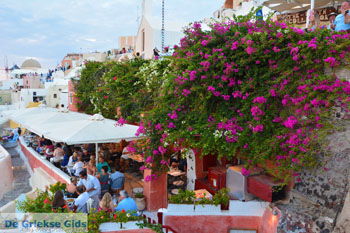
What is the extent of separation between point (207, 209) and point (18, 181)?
12.9 m

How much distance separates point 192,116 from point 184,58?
173 cm

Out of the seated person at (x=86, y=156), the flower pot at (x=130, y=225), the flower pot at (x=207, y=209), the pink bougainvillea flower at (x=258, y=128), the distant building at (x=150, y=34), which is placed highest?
the distant building at (x=150, y=34)

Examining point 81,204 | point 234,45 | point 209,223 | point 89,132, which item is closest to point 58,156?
point 89,132

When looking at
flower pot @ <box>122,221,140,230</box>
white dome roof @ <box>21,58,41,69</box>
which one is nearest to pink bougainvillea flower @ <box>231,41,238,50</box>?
flower pot @ <box>122,221,140,230</box>

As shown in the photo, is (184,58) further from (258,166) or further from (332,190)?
(332,190)

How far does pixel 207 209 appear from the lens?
7758 mm

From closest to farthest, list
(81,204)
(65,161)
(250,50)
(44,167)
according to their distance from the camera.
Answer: (250,50) → (81,204) → (65,161) → (44,167)

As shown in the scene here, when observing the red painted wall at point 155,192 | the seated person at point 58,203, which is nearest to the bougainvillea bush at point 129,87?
the red painted wall at point 155,192

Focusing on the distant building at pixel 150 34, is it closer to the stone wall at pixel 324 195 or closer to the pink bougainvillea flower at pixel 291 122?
the pink bougainvillea flower at pixel 291 122

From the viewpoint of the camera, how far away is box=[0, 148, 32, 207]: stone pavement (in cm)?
1430

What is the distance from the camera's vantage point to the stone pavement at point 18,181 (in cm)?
1430

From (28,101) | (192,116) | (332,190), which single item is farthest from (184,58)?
(28,101)

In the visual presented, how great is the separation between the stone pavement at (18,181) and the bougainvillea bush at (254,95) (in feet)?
31.2

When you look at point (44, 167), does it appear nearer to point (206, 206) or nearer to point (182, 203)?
point (182, 203)
